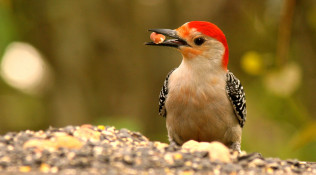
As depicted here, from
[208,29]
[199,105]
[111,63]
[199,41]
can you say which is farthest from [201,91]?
[111,63]

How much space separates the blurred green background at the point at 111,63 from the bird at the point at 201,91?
2385 mm

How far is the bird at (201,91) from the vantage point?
543 cm

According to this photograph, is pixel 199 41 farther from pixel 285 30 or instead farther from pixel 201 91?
pixel 285 30

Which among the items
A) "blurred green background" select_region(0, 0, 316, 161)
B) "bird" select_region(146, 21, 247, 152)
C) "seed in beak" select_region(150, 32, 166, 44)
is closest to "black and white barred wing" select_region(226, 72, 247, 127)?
"bird" select_region(146, 21, 247, 152)

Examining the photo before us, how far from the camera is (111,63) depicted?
9719mm

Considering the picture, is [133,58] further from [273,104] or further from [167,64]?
[273,104]

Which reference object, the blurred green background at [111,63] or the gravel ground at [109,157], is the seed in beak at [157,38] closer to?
the gravel ground at [109,157]

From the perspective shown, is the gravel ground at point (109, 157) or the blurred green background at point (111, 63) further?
the blurred green background at point (111, 63)

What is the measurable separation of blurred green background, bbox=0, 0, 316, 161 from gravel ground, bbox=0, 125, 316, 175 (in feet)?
12.7

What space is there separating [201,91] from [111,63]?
4519mm

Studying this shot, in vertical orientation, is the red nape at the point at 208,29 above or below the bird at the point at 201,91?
above

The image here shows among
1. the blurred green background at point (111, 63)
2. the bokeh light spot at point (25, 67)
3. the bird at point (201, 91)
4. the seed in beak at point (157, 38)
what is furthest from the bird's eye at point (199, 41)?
the bokeh light spot at point (25, 67)

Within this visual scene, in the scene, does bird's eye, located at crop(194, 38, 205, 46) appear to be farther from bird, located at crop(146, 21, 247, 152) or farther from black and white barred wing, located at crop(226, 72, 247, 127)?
black and white barred wing, located at crop(226, 72, 247, 127)

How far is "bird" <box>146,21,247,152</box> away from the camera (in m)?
5.43
